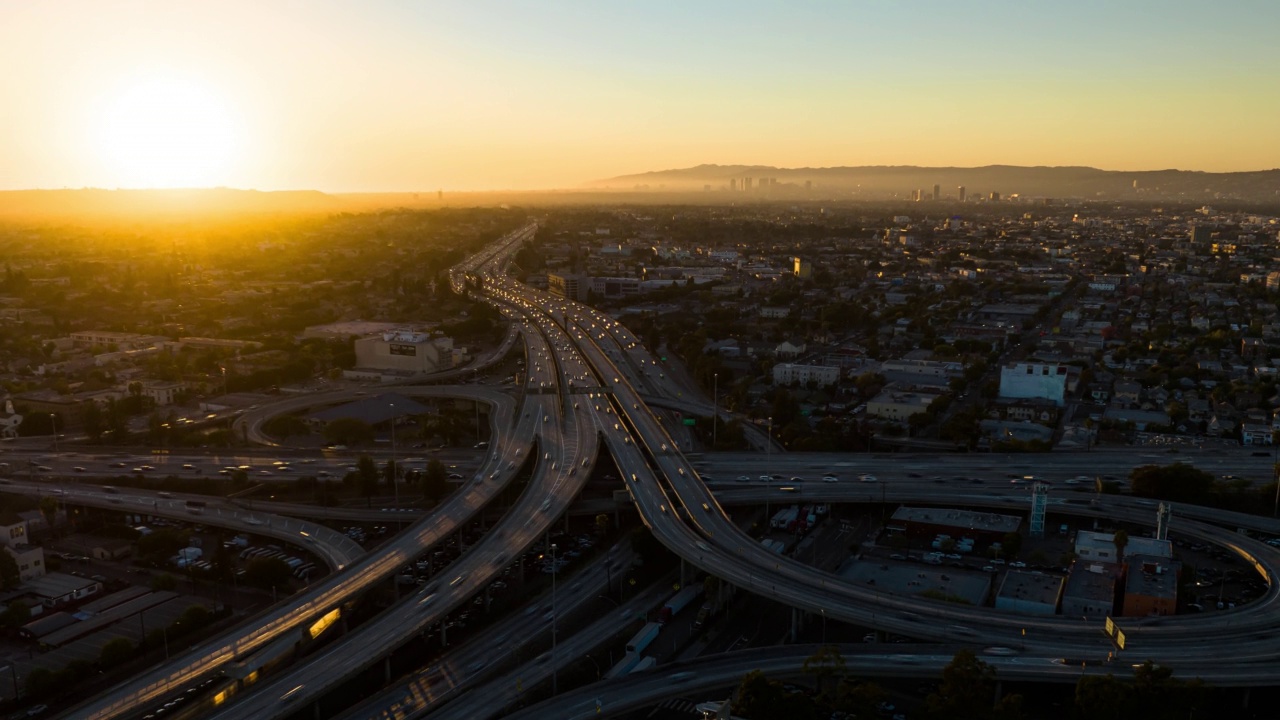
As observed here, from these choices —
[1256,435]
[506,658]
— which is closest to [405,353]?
[506,658]

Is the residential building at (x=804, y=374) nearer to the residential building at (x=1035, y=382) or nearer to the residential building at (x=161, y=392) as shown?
the residential building at (x=1035, y=382)

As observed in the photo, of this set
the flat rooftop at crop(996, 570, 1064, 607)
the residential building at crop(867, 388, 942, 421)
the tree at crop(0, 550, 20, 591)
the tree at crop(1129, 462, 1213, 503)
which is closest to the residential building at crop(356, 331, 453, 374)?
the residential building at crop(867, 388, 942, 421)

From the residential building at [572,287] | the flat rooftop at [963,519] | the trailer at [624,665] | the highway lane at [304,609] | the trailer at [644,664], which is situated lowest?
the trailer at [644,664]

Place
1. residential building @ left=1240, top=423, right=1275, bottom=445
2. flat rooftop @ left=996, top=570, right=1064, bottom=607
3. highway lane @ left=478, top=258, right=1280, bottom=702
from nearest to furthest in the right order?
highway lane @ left=478, top=258, right=1280, bottom=702
flat rooftop @ left=996, top=570, right=1064, bottom=607
residential building @ left=1240, top=423, right=1275, bottom=445

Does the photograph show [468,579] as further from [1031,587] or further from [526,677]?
[1031,587]

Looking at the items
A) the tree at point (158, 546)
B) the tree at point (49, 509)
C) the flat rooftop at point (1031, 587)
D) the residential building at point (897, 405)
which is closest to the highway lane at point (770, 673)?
the flat rooftop at point (1031, 587)

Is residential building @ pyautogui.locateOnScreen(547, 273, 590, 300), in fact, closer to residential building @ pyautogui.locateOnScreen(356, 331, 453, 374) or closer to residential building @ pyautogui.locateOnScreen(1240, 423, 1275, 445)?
residential building @ pyautogui.locateOnScreen(356, 331, 453, 374)

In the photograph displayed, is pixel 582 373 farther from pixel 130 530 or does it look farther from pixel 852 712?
pixel 852 712

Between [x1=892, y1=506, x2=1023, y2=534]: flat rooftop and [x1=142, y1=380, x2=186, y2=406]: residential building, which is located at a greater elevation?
[x1=142, y1=380, x2=186, y2=406]: residential building
